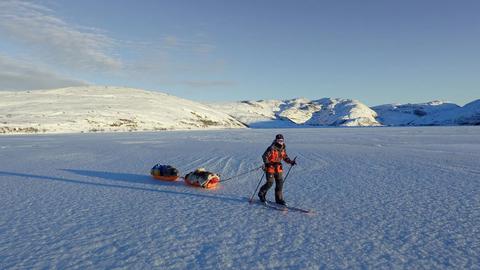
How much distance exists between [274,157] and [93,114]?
300 feet

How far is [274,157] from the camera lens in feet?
32.5

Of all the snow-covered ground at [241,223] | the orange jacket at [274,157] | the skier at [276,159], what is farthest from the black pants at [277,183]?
the snow-covered ground at [241,223]

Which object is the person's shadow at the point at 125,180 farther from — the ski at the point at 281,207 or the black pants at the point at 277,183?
the black pants at the point at 277,183

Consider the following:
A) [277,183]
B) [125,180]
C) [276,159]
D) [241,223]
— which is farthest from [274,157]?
[125,180]

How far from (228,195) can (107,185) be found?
15.8 ft

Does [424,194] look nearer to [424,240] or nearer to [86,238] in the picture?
[424,240]

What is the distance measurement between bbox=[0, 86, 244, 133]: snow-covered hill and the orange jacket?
7133 centimetres

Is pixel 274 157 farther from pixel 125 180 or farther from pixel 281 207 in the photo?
pixel 125 180

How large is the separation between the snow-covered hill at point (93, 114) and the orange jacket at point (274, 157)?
71329mm

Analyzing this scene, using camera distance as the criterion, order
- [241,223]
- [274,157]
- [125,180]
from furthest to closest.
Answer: [125,180] < [274,157] < [241,223]

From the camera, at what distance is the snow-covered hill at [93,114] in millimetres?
76312

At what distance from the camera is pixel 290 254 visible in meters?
6.53

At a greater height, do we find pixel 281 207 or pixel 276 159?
pixel 276 159

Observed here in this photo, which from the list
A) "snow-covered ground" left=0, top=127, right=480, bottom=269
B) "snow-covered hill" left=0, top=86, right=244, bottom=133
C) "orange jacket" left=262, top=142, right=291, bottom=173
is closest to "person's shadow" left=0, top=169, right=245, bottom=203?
"snow-covered ground" left=0, top=127, right=480, bottom=269
